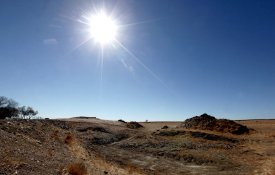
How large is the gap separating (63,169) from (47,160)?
2350 millimetres

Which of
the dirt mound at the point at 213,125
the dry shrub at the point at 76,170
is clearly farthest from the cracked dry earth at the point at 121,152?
the dirt mound at the point at 213,125

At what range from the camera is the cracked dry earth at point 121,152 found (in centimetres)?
1898

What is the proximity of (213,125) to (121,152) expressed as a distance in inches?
1004

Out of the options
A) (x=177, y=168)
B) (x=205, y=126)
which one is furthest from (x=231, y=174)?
(x=205, y=126)

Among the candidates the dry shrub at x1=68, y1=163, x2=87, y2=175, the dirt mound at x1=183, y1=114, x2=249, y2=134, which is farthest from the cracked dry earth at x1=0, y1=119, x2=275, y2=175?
the dirt mound at x1=183, y1=114, x2=249, y2=134

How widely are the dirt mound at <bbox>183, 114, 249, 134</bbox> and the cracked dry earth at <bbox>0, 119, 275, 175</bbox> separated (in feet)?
26.9

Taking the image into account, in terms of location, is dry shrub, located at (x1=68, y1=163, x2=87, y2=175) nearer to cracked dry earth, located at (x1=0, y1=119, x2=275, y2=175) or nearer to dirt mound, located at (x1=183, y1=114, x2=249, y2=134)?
cracked dry earth, located at (x1=0, y1=119, x2=275, y2=175)

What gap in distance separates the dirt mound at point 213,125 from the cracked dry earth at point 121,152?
8.18 meters

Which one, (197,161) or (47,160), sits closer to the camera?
(47,160)

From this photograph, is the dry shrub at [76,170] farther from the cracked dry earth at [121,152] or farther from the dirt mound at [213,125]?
the dirt mound at [213,125]

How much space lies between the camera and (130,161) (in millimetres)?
33625

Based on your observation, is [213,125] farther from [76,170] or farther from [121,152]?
[76,170]

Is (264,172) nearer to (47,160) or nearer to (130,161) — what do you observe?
(130,161)

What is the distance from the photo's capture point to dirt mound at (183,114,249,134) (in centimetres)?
5709
